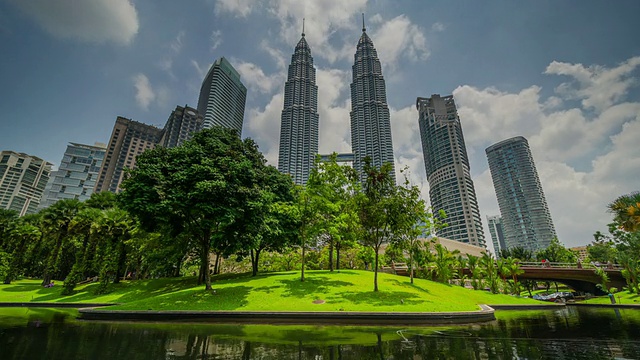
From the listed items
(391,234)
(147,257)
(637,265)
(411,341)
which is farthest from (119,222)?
(637,265)

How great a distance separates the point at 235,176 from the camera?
22.6 meters

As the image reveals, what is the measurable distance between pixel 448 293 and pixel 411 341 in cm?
1988

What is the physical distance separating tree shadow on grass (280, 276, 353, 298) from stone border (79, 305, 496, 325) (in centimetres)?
429

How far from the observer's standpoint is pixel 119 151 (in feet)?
620

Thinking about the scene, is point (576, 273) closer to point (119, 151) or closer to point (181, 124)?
point (181, 124)

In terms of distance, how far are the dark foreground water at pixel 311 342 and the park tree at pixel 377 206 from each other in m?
10.1

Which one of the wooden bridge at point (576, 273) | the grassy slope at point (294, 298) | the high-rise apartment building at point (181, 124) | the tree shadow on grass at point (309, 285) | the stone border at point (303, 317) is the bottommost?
the stone border at point (303, 317)

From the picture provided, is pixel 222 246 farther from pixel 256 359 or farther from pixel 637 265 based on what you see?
pixel 637 265

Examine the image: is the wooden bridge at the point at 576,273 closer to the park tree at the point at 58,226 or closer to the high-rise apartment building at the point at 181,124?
the park tree at the point at 58,226

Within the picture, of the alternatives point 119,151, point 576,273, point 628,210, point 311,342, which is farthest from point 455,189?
point 119,151

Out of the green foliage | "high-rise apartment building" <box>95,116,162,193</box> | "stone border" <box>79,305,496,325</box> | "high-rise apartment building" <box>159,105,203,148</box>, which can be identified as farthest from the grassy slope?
"high-rise apartment building" <box>95,116,162,193</box>

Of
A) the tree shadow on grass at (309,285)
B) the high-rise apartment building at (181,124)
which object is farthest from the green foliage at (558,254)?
the high-rise apartment building at (181,124)

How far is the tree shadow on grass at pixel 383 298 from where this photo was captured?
1955 cm

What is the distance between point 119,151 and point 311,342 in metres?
228
